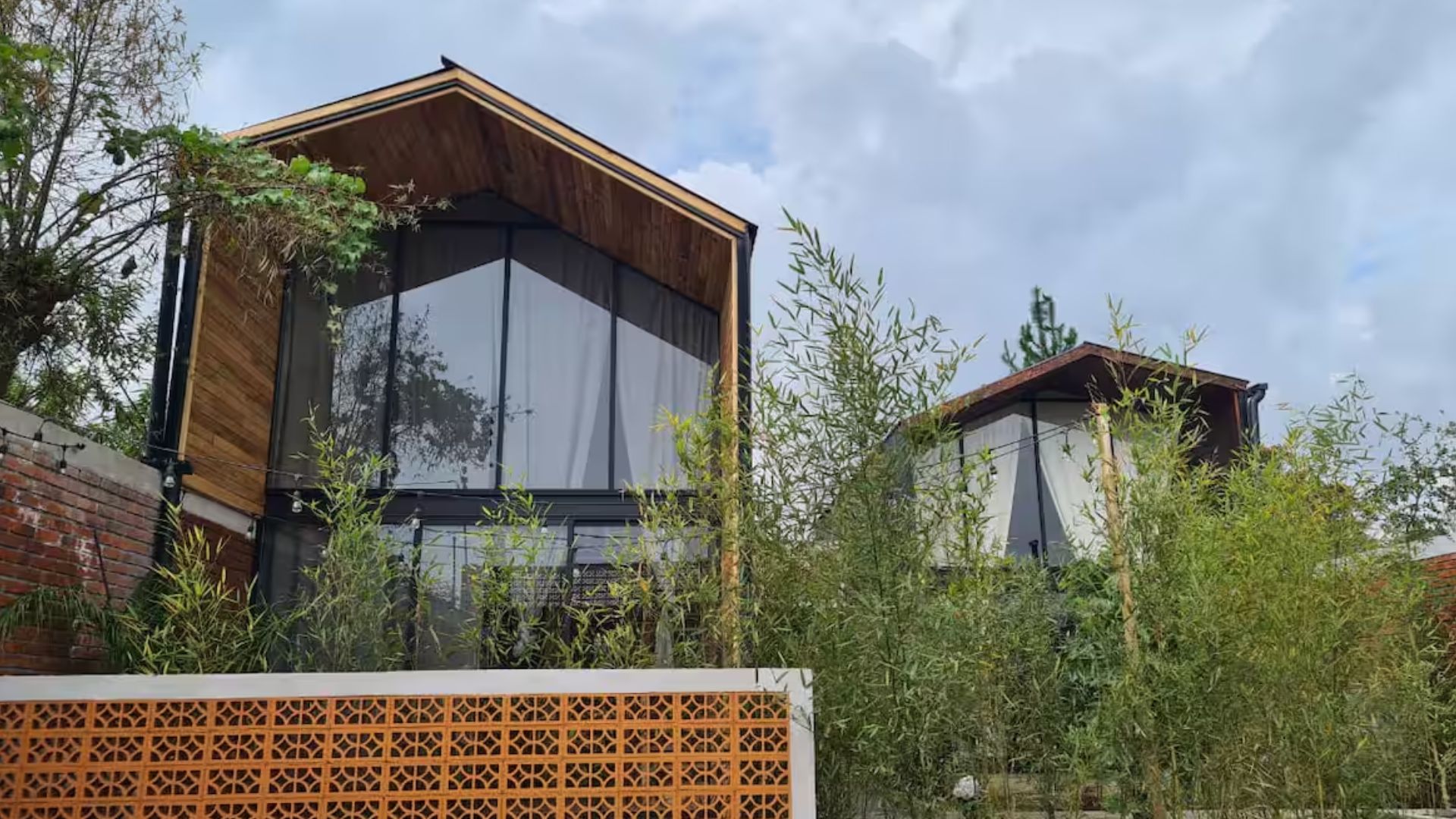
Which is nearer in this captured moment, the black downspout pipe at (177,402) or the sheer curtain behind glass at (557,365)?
the black downspout pipe at (177,402)

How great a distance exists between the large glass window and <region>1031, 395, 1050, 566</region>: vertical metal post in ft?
12.3

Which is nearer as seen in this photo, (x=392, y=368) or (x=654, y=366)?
(x=392, y=368)

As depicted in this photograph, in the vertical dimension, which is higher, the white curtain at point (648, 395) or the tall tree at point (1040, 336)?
the tall tree at point (1040, 336)

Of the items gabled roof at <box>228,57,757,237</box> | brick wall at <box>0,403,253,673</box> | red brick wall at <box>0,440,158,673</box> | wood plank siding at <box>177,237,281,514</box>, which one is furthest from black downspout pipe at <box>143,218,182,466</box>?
gabled roof at <box>228,57,757,237</box>

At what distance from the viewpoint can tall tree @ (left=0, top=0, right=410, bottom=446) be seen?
5.59 metres

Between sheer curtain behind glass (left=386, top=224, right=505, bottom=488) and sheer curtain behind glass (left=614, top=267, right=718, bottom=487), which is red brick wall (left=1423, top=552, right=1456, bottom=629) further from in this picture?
sheer curtain behind glass (left=386, top=224, right=505, bottom=488)

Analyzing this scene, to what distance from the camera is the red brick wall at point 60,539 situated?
4.83 metres

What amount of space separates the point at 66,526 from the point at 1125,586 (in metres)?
4.97

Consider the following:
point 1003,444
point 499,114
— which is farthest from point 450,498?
point 1003,444

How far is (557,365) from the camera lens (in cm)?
786

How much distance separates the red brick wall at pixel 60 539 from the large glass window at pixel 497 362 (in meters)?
1.68

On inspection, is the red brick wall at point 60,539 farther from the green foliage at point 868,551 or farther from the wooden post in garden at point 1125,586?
the wooden post in garden at point 1125,586

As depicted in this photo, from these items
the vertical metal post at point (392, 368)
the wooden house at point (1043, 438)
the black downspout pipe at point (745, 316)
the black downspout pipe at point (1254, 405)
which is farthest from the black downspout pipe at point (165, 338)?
the black downspout pipe at point (1254, 405)

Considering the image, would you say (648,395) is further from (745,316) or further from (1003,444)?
(1003,444)
